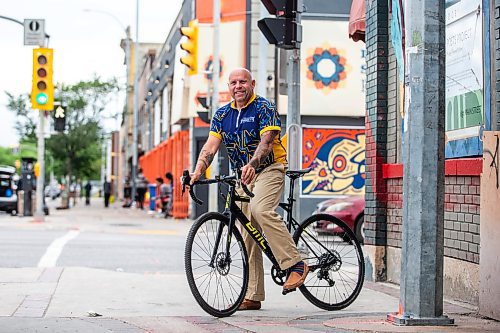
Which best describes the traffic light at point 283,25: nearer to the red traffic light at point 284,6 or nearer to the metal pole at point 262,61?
the red traffic light at point 284,6

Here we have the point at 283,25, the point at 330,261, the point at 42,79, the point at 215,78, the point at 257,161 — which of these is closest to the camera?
the point at 257,161

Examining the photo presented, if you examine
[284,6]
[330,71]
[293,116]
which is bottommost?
[293,116]

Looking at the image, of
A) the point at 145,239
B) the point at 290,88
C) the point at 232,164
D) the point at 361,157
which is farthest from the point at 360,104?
the point at 232,164

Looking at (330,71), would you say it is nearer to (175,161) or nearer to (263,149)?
(175,161)

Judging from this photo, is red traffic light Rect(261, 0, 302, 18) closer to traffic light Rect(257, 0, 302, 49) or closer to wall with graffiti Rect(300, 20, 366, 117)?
traffic light Rect(257, 0, 302, 49)

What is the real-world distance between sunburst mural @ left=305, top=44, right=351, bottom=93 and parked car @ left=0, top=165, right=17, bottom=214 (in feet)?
35.9

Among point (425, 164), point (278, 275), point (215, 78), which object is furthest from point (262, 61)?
point (425, 164)

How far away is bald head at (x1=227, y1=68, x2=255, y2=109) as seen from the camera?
7293 mm

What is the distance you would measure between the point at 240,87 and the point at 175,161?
3085cm

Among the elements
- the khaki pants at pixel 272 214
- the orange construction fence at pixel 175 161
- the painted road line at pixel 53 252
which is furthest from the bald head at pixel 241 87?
the orange construction fence at pixel 175 161

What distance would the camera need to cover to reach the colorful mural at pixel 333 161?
29094 millimetres

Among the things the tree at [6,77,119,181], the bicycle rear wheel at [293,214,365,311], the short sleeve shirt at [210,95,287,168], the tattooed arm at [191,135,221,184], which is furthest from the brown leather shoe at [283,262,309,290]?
the tree at [6,77,119,181]

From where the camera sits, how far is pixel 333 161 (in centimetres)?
2928

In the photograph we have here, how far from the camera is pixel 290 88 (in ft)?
41.4
